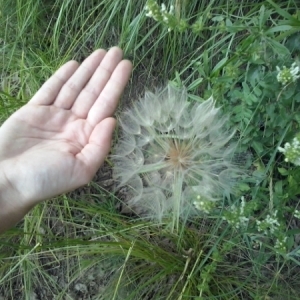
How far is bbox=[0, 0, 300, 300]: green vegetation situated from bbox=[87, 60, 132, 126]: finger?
246 mm

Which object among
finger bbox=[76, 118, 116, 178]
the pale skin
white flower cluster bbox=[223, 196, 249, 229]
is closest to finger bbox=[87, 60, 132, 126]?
the pale skin

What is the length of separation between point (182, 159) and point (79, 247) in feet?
2.58

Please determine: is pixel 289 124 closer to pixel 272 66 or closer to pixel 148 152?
pixel 272 66

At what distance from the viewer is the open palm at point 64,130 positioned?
5.59 feet

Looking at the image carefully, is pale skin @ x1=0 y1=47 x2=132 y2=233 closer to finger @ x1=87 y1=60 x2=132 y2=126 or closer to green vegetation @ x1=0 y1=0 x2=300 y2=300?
finger @ x1=87 y1=60 x2=132 y2=126

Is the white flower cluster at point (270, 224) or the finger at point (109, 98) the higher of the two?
the finger at point (109, 98)

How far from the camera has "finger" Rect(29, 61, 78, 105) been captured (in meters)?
1.97

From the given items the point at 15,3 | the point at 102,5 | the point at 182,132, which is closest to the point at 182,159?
the point at 182,132

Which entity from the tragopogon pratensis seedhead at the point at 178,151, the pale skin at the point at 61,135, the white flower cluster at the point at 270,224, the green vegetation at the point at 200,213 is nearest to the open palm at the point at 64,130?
the pale skin at the point at 61,135

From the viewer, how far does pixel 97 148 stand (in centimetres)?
172

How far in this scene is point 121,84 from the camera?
1.87 m

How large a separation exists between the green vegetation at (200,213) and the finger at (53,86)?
0.29m

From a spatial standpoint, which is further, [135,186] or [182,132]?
[135,186]

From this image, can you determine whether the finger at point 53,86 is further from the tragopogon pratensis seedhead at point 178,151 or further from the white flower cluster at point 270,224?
the white flower cluster at point 270,224
